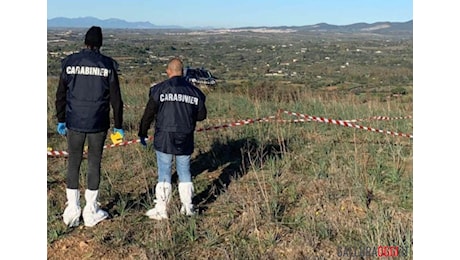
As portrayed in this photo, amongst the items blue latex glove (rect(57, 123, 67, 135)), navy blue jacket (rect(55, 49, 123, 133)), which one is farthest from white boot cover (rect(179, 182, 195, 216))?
blue latex glove (rect(57, 123, 67, 135))

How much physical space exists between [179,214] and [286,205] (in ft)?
3.91

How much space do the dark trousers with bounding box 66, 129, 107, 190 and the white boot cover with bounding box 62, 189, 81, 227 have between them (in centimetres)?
7

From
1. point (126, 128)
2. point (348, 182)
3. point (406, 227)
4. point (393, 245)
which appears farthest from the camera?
point (126, 128)

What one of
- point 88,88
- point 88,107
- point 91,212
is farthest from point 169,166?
point 88,88

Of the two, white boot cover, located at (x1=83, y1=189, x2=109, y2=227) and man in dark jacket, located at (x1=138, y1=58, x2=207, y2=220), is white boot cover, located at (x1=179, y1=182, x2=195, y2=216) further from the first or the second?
white boot cover, located at (x1=83, y1=189, x2=109, y2=227)

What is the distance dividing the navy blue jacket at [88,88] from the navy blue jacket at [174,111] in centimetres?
42

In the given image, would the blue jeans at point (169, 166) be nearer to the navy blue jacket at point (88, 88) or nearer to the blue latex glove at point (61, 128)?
the navy blue jacket at point (88, 88)

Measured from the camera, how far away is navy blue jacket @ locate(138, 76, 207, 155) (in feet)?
16.2

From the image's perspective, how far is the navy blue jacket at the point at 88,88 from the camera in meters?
4.68

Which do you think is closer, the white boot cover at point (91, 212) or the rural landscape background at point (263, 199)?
the rural landscape background at point (263, 199)

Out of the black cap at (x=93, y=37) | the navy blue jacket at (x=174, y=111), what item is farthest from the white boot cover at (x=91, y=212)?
the black cap at (x=93, y=37)

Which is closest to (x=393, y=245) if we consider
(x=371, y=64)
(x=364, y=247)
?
(x=364, y=247)

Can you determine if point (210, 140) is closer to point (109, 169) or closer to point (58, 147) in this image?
point (109, 169)

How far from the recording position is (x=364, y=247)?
427 cm
